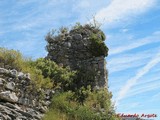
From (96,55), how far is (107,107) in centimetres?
339

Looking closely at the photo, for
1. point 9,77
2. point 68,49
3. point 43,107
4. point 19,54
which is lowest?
point 43,107

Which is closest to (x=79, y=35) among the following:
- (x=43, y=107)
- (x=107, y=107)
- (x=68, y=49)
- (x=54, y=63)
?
(x=68, y=49)

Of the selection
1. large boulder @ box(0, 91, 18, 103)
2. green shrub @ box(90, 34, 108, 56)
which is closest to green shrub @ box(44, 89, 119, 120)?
large boulder @ box(0, 91, 18, 103)

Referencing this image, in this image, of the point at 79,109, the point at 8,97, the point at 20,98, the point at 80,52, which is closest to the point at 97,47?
the point at 80,52

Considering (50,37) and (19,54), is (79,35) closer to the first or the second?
(50,37)

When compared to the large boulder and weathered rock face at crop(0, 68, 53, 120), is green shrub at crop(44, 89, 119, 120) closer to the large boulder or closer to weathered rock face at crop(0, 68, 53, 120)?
weathered rock face at crop(0, 68, 53, 120)

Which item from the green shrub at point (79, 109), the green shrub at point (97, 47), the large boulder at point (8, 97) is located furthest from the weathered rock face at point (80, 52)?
the large boulder at point (8, 97)

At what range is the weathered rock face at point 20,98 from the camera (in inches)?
611

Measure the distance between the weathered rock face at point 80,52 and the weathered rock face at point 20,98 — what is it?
3810 millimetres

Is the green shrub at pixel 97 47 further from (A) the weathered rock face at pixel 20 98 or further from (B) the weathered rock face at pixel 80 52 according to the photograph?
(A) the weathered rock face at pixel 20 98

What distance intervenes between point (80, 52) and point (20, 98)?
6340mm

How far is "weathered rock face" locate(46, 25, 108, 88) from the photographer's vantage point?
2178cm

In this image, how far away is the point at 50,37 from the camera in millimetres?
22859

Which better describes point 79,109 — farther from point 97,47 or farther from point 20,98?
point 97,47
